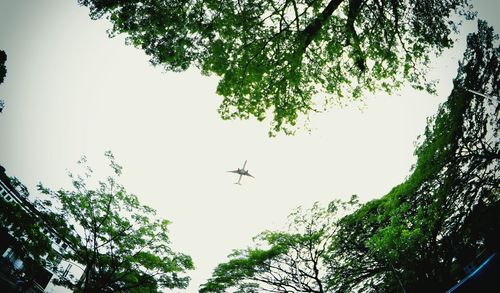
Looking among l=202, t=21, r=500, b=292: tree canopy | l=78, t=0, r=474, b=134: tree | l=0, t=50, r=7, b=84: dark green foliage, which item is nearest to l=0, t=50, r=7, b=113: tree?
l=0, t=50, r=7, b=84: dark green foliage

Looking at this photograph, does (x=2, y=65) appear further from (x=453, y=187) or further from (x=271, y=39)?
(x=453, y=187)

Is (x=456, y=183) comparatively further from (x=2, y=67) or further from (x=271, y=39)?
(x=2, y=67)

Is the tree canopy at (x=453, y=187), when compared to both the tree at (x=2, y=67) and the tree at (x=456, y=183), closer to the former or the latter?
the tree at (x=456, y=183)

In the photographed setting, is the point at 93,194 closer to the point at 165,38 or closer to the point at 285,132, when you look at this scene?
the point at 165,38

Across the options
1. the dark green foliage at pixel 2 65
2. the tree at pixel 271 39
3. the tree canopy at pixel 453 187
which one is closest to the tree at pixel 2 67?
the dark green foliage at pixel 2 65

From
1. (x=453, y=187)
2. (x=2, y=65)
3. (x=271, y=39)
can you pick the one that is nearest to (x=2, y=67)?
(x=2, y=65)

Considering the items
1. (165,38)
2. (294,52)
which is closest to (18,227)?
(165,38)

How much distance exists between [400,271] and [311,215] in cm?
492

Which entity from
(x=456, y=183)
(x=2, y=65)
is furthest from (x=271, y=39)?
(x=2, y=65)

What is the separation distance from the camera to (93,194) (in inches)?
487

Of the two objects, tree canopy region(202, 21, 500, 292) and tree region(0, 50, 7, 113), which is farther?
tree region(0, 50, 7, 113)

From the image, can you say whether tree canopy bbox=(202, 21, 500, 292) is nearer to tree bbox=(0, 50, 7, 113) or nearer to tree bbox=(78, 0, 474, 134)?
tree bbox=(78, 0, 474, 134)

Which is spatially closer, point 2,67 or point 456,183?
point 456,183

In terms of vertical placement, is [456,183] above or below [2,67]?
below
